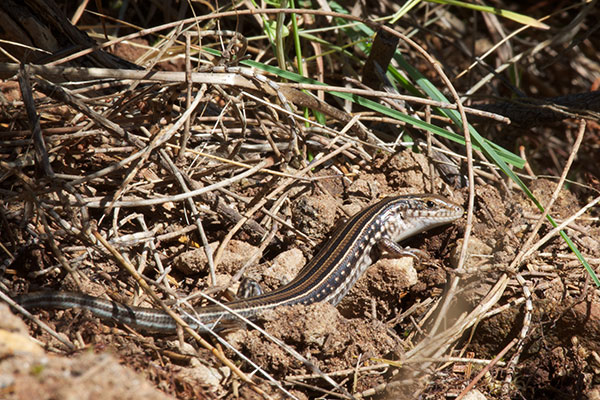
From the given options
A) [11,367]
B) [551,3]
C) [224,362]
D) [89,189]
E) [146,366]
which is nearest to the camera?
[11,367]

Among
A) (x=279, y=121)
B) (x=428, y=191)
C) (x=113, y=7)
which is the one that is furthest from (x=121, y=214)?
(x=113, y=7)

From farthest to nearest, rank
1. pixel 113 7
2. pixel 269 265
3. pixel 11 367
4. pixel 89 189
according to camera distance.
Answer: pixel 113 7 → pixel 269 265 → pixel 89 189 → pixel 11 367

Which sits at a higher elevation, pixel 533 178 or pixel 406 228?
pixel 533 178

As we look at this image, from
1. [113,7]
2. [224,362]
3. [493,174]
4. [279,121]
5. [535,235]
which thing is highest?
[113,7]

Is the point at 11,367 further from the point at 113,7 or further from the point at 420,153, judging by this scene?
the point at 113,7

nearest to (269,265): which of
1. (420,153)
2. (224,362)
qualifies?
(224,362)

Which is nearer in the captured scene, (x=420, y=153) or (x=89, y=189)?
(x=89, y=189)

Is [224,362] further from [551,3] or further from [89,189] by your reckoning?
[551,3]
